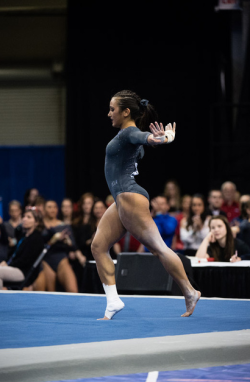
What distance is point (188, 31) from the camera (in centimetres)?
1211

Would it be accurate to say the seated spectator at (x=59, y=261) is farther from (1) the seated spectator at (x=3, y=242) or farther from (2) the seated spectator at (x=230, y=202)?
(2) the seated spectator at (x=230, y=202)

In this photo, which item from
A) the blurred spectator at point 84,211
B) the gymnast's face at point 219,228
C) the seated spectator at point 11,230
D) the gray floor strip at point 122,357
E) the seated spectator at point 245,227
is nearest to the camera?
the gray floor strip at point 122,357

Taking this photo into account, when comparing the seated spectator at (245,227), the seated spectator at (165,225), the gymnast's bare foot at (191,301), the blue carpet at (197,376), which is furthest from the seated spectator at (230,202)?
the blue carpet at (197,376)

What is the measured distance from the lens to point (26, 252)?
21.8ft

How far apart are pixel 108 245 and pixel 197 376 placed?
1.24 meters

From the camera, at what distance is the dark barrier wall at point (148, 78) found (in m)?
12.0

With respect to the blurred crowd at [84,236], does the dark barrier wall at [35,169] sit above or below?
above

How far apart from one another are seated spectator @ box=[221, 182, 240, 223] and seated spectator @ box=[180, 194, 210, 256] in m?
0.99

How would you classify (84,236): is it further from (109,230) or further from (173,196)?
(109,230)

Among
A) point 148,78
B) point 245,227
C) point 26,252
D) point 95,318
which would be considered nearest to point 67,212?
point 26,252

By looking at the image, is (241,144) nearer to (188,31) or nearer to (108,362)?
(188,31)

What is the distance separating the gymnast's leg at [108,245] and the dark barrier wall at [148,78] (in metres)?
8.01

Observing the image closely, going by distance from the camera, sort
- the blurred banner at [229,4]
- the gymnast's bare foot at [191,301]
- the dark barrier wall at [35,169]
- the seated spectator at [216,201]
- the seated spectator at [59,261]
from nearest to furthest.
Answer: the gymnast's bare foot at [191,301] → the seated spectator at [59,261] → the seated spectator at [216,201] → the blurred banner at [229,4] → the dark barrier wall at [35,169]

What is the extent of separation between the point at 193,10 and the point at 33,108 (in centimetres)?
412
